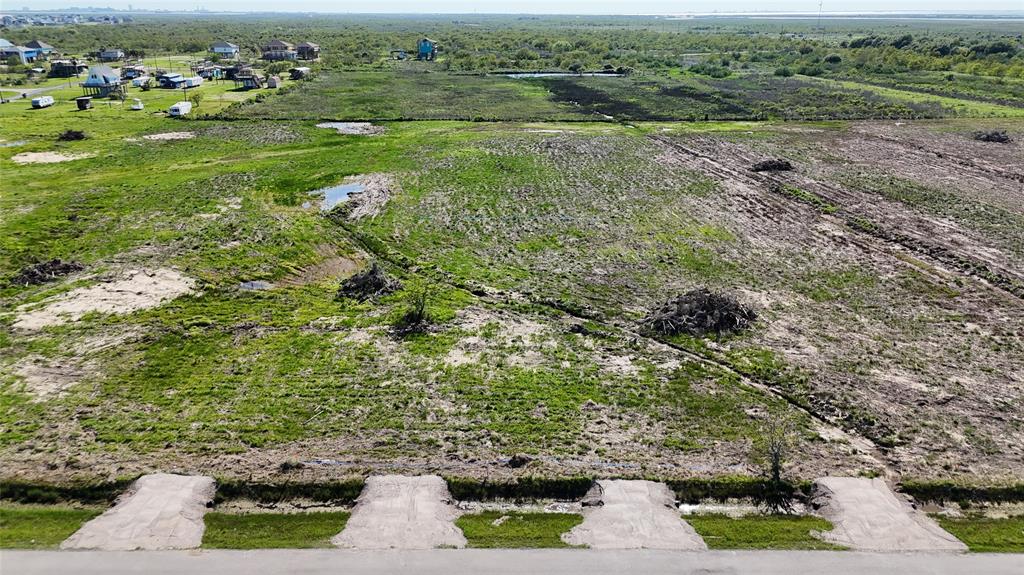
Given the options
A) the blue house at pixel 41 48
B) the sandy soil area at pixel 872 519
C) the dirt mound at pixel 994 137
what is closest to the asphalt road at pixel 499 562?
the sandy soil area at pixel 872 519

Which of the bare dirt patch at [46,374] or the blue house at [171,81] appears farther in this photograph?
the blue house at [171,81]

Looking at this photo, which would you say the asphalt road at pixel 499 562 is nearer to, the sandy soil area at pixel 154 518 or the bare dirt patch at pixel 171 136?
the sandy soil area at pixel 154 518

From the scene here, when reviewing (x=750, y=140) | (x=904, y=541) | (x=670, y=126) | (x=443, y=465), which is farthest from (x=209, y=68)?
(x=904, y=541)

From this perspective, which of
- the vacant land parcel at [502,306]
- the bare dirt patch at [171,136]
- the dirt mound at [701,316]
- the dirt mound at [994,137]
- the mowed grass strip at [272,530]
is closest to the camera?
the mowed grass strip at [272,530]

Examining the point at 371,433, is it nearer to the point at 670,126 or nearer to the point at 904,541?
the point at 904,541

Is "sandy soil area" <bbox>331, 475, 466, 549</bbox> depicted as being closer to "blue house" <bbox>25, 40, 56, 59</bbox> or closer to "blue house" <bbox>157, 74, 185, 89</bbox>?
"blue house" <bbox>157, 74, 185, 89</bbox>

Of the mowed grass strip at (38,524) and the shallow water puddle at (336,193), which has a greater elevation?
the shallow water puddle at (336,193)
